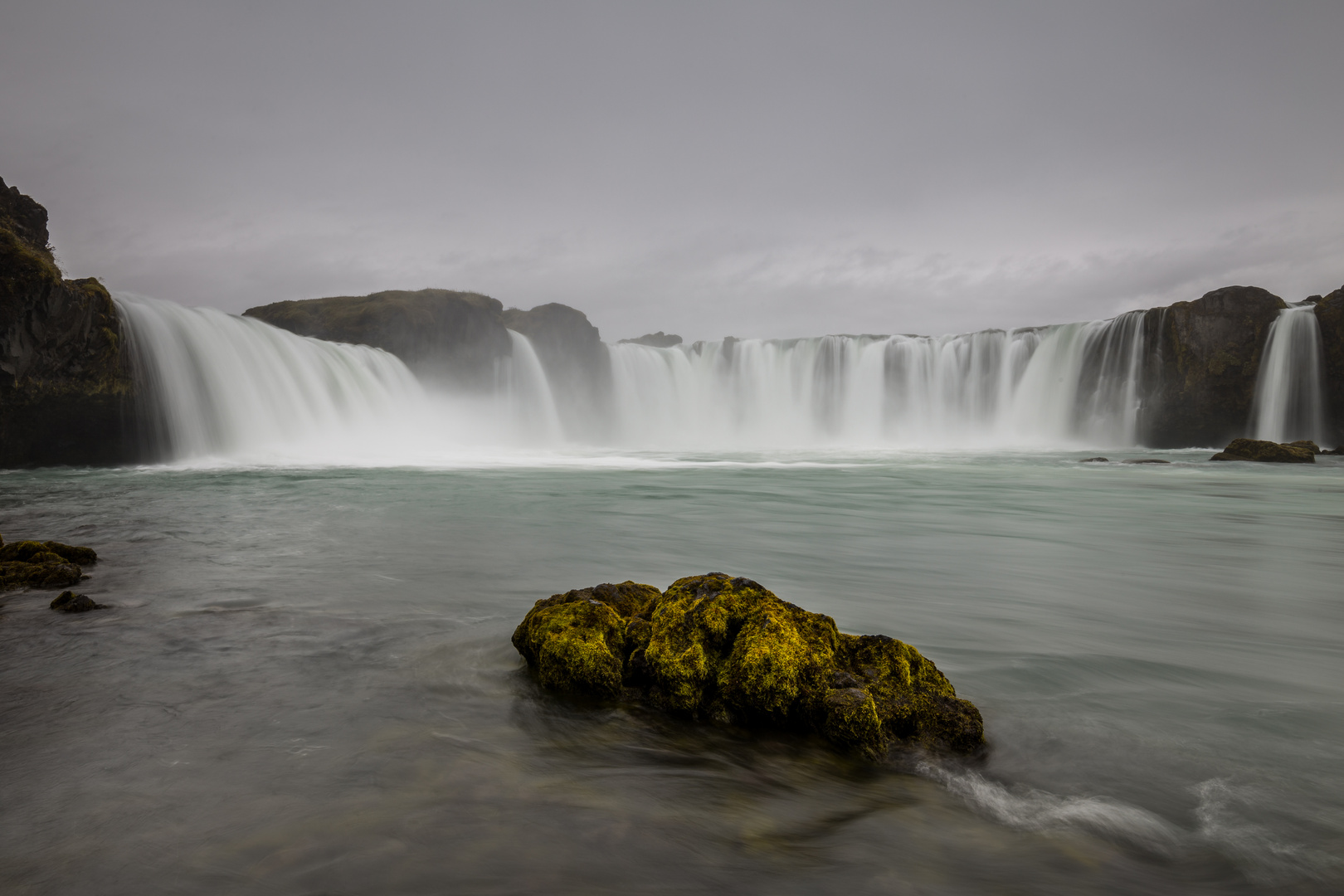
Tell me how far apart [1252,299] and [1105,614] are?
36157 millimetres

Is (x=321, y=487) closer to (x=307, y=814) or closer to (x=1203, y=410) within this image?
(x=307, y=814)

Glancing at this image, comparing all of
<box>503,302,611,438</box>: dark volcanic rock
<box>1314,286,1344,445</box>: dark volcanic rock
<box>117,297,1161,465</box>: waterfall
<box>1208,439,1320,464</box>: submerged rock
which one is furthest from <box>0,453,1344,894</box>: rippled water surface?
<box>503,302,611,438</box>: dark volcanic rock

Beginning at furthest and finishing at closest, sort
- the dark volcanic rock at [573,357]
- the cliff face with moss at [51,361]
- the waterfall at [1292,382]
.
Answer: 1. the dark volcanic rock at [573,357]
2. the waterfall at [1292,382]
3. the cliff face with moss at [51,361]

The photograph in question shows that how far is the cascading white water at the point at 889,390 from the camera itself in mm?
39312

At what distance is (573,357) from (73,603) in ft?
154

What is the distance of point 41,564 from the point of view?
6.13 metres

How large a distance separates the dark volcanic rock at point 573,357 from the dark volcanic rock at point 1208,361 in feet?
108

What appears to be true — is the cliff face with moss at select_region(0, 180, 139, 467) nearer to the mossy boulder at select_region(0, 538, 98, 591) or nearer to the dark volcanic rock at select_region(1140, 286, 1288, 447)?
the mossy boulder at select_region(0, 538, 98, 591)

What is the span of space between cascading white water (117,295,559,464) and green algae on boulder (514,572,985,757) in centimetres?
2180

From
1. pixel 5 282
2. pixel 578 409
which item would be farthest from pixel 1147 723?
pixel 578 409

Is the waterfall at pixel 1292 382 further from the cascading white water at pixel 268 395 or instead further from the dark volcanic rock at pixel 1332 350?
the cascading white water at pixel 268 395

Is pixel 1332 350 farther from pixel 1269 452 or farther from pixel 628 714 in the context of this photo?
pixel 628 714

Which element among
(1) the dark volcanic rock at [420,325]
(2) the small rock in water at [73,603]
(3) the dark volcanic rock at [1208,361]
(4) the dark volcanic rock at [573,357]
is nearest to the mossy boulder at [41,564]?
(2) the small rock in water at [73,603]

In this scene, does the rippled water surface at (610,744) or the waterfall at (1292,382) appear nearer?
the rippled water surface at (610,744)
